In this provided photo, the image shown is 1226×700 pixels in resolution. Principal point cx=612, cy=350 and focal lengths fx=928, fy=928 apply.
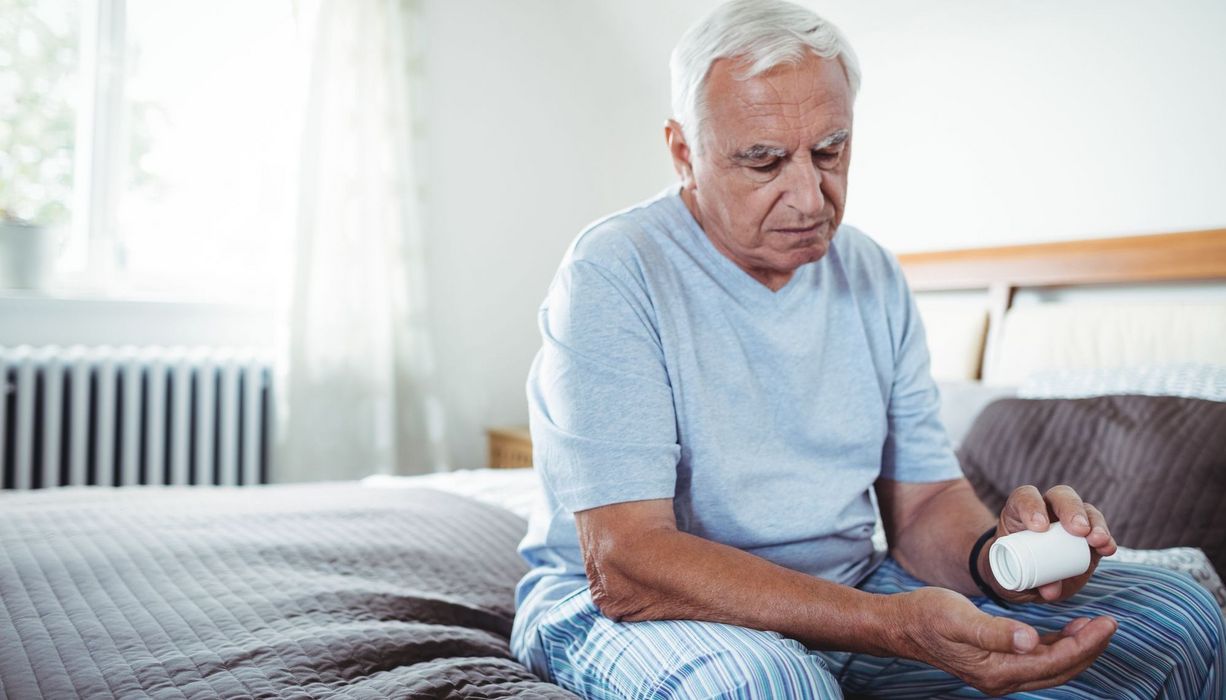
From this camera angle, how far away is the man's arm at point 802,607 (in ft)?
2.42

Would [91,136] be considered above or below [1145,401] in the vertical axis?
above

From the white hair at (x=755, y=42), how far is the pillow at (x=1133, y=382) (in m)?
0.97

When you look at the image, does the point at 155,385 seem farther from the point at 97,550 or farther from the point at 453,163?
the point at 97,550

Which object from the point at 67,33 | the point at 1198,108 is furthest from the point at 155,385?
the point at 1198,108

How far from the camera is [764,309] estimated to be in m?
1.08

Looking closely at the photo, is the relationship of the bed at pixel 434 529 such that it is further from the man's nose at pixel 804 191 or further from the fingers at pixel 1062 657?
the man's nose at pixel 804 191

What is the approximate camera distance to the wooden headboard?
1.87m

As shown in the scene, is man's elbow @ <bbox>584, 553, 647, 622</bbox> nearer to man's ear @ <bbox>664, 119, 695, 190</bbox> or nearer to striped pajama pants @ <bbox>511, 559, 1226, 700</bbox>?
striped pajama pants @ <bbox>511, 559, 1226, 700</bbox>

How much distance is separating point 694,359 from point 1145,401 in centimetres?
96

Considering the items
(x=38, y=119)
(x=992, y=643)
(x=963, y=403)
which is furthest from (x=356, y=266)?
(x=992, y=643)

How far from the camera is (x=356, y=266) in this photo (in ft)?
10.2

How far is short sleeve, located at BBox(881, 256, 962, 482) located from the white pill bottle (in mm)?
296

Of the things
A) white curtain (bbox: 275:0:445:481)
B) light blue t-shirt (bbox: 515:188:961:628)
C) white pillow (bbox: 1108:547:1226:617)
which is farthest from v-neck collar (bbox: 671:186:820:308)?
white curtain (bbox: 275:0:445:481)

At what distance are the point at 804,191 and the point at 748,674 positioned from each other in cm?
53
